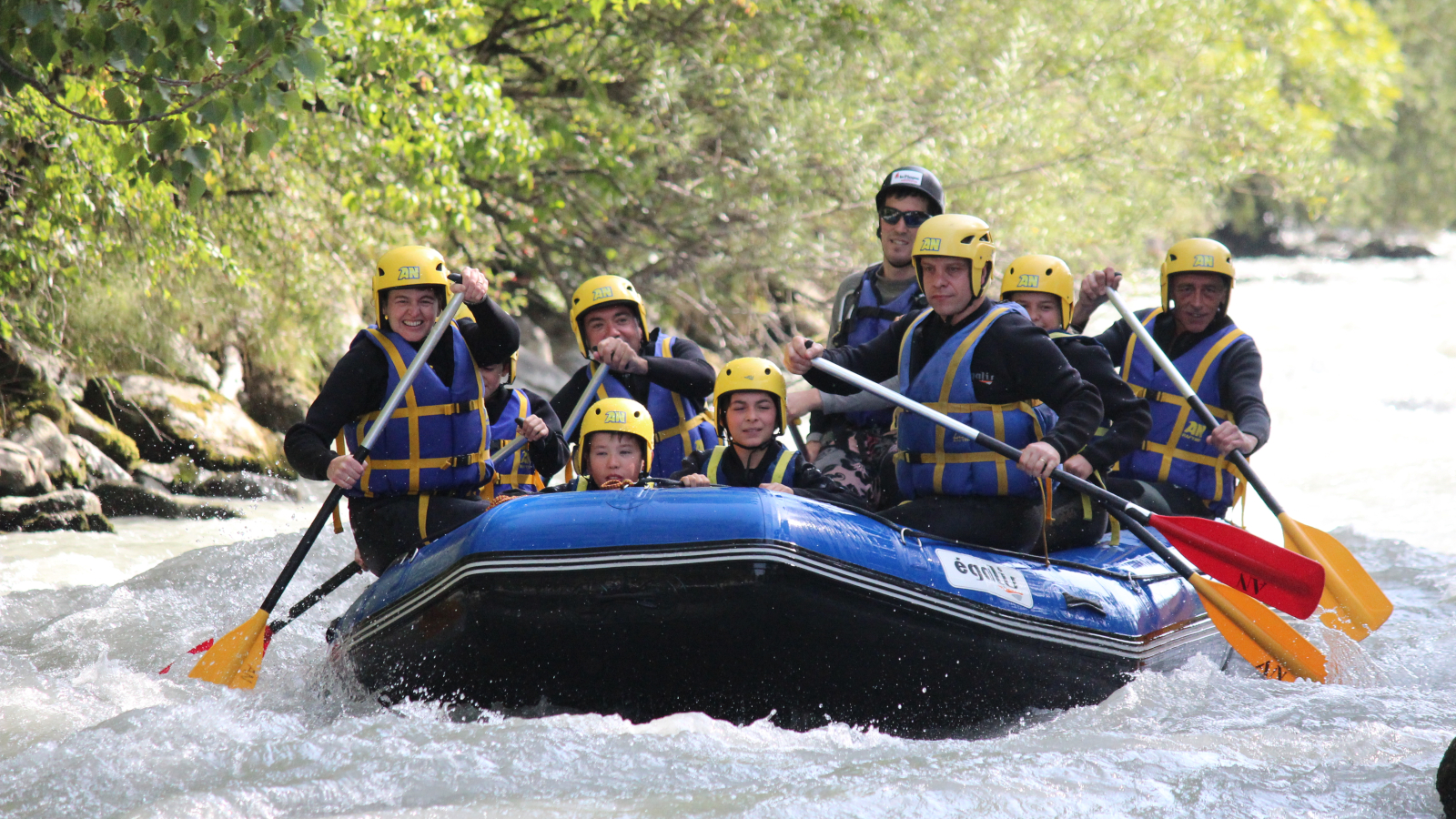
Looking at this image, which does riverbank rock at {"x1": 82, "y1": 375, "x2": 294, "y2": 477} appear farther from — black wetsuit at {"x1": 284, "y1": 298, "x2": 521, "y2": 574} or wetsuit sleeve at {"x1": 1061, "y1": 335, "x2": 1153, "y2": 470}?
wetsuit sleeve at {"x1": 1061, "y1": 335, "x2": 1153, "y2": 470}

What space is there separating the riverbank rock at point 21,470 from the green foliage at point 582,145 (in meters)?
0.63

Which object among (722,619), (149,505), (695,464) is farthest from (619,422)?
(149,505)

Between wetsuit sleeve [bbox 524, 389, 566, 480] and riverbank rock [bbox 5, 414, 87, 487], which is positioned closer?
wetsuit sleeve [bbox 524, 389, 566, 480]

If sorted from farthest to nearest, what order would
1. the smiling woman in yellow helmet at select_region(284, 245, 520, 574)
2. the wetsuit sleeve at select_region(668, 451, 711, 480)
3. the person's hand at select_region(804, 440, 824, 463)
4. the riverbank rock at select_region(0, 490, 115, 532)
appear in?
the riverbank rock at select_region(0, 490, 115, 532) → the person's hand at select_region(804, 440, 824, 463) → the wetsuit sleeve at select_region(668, 451, 711, 480) → the smiling woman in yellow helmet at select_region(284, 245, 520, 574)

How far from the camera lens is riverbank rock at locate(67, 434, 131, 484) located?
7238 mm

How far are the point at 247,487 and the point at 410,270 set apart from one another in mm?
4438

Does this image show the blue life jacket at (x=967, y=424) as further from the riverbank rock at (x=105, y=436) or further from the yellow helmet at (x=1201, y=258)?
the riverbank rock at (x=105, y=436)

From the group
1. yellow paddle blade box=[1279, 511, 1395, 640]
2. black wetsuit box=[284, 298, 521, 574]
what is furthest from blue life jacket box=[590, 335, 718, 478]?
yellow paddle blade box=[1279, 511, 1395, 640]

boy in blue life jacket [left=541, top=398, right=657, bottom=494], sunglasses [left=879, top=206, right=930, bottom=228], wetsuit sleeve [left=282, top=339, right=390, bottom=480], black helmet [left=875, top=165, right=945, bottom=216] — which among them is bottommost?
boy in blue life jacket [left=541, top=398, right=657, bottom=494]

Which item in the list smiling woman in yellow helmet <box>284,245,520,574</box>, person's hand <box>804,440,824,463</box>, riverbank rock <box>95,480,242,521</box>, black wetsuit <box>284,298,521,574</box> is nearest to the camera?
Answer: black wetsuit <box>284,298,521,574</box>

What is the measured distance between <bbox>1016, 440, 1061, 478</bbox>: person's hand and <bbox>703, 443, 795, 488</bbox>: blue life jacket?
92 cm

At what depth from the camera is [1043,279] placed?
4895mm

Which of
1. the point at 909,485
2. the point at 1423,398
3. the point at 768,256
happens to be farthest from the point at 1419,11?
the point at 909,485

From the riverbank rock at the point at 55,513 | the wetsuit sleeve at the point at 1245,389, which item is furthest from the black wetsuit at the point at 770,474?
the riverbank rock at the point at 55,513
